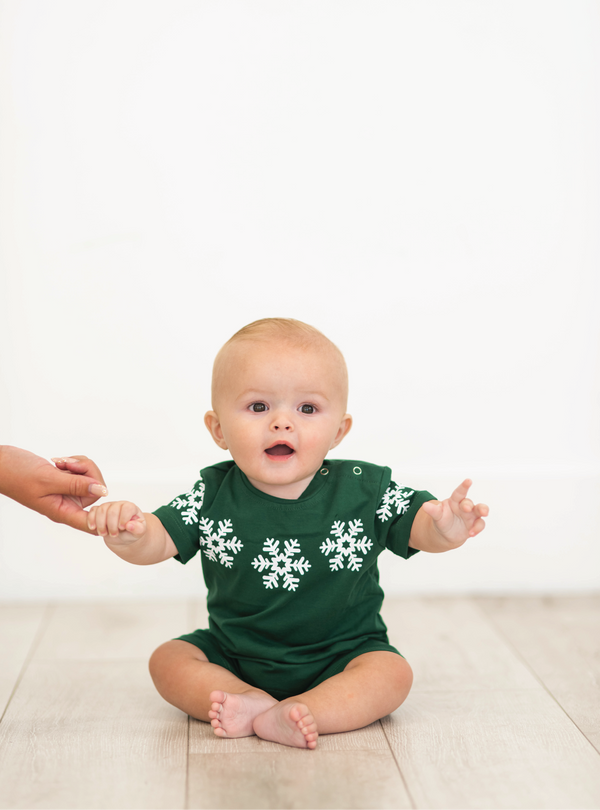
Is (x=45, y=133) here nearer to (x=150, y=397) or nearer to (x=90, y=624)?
(x=150, y=397)

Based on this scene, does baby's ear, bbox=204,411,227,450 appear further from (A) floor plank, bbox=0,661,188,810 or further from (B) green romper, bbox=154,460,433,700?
(A) floor plank, bbox=0,661,188,810

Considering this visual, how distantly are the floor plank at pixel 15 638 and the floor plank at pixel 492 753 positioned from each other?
0.56 meters

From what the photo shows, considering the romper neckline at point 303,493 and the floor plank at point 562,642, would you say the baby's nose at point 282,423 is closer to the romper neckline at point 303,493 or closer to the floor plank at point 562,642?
the romper neckline at point 303,493

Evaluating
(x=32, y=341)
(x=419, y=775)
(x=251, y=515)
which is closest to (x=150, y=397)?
(x=32, y=341)

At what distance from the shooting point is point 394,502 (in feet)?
3.70

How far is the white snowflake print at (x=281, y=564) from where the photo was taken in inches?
43.0

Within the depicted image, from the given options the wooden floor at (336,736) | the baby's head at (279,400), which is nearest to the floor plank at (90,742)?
the wooden floor at (336,736)

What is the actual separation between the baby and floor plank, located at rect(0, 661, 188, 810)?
69 millimetres

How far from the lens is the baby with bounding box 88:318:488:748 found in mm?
1060

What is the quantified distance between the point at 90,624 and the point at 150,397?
18.0 inches

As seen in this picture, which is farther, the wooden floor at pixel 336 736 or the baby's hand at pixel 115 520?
the baby's hand at pixel 115 520

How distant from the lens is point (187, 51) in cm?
166

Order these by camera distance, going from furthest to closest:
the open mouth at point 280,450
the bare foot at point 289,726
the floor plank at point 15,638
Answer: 1. the floor plank at point 15,638
2. the open mouth at point 280,450
3. the bare foot at point 289,726

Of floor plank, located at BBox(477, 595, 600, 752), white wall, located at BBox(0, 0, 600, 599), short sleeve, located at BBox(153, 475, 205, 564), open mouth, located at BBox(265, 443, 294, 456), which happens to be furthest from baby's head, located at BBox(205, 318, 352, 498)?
white wall, located at BBox(0, 0, 600, 599)
